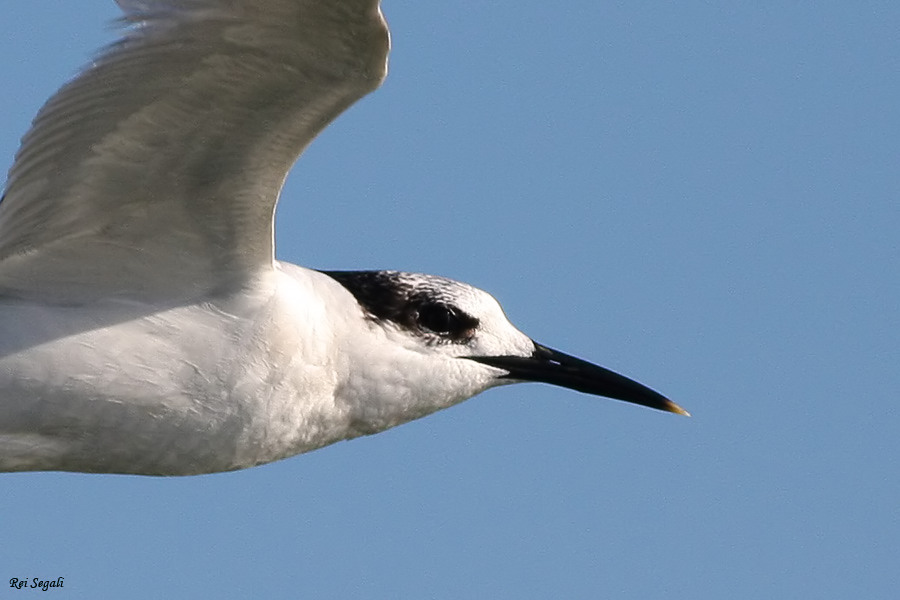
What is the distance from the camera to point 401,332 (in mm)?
9180

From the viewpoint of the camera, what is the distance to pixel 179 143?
25.5ft

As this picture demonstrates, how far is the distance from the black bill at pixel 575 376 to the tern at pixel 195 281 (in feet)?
1.05

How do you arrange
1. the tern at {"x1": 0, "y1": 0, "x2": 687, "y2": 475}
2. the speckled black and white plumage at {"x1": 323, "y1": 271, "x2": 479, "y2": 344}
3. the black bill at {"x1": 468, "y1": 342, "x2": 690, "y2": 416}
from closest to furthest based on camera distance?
the tern at {"x1": 0, "y1": 0, "x2": 687, "y2": 475} → the speckled black and white plumage at {"x1": 323, "y1": 271, "x2": 479, "y2": 344} → the black bill at {"x1": 468, "y1": 342, "x2": 690, "y2": 416}

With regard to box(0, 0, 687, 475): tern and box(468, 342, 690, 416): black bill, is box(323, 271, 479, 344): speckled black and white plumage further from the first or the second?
box(468, 342, 690, 416): black bill

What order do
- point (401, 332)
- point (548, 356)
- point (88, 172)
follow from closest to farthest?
point (88, 172), point (401, 332), point (548, 356)

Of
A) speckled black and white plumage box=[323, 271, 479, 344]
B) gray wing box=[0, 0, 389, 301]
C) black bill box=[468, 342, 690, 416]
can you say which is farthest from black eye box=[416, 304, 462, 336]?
gray wing box=[0, 0, 389, 301]

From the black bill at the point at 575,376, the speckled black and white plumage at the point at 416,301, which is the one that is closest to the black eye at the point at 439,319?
the speckled black and white plumage at the point at 416,301

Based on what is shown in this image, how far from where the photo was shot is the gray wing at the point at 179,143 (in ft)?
23.7

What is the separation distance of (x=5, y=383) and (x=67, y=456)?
0.47m

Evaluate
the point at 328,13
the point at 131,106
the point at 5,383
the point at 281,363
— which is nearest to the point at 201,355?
the point at 281,363

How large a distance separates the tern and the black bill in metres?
0.32

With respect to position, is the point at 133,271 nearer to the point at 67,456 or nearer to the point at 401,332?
the point at 67,456

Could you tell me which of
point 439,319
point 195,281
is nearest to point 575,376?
point 439,319

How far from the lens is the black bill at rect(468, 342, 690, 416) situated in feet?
31.5
